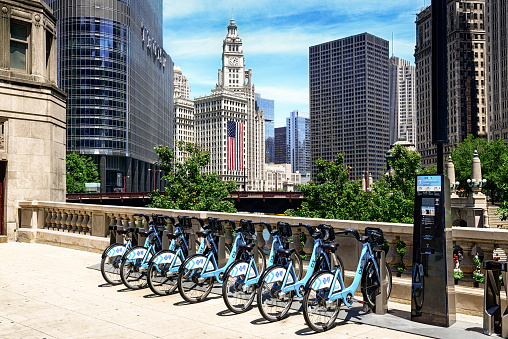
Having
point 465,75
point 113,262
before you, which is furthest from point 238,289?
point 465,75

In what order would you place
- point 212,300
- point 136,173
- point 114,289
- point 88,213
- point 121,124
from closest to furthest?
point 212,300 < point 114,289 < point 88,213 < point 121,124 < point 136,173

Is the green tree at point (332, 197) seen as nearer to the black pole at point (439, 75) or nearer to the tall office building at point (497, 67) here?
the black pole at point (439, 75)

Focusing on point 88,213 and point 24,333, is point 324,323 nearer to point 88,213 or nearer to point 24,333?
point 24,333

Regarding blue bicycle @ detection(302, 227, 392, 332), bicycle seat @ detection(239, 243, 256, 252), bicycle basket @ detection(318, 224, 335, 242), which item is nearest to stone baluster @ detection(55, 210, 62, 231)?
bicycle seat @ detection(239, 243, 256, 252)

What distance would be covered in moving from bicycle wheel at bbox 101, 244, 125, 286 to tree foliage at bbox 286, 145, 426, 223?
113 ft

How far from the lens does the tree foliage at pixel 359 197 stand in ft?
152

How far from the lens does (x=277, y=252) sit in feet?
26.6

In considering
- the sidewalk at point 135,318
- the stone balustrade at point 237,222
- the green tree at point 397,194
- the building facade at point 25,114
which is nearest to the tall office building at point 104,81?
the green tree at point 397,194

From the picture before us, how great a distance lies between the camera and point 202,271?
8633 mm

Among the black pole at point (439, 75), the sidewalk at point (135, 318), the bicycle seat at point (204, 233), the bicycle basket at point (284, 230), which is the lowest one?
the sidewalk at point (135, 318)

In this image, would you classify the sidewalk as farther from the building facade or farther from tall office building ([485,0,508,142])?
tall office building ([485,0,508,142])

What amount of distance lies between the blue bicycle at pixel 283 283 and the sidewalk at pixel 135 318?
21cm

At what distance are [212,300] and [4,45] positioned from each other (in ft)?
43.3

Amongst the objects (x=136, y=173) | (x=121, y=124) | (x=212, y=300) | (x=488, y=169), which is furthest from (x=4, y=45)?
(x=136, y=173)
